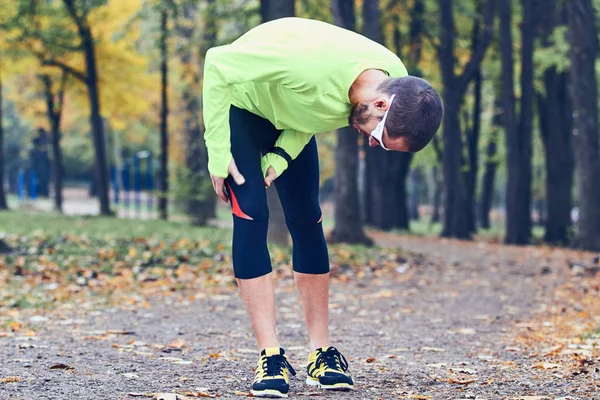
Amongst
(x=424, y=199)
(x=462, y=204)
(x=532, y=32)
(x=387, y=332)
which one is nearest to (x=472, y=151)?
(x=462, y=204)

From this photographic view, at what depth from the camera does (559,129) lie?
71.2 feet

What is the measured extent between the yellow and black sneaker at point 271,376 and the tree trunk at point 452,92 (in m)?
→ 17.2

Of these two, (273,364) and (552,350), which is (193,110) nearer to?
(552,350)

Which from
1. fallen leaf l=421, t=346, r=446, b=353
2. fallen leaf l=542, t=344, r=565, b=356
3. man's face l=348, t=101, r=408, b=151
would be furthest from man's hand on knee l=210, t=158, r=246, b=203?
fallen leaf l=542, t=344, r=565, b=356

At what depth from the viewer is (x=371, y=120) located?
12.1 feet

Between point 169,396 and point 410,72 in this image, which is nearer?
point 169,396

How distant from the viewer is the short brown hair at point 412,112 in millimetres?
3574

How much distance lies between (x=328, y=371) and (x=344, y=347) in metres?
1.67

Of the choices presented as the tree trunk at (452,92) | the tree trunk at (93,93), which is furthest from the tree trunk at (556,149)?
the tree trunk at (93,93)

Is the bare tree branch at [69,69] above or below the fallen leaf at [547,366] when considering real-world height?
above

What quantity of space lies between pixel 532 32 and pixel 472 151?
645 cm

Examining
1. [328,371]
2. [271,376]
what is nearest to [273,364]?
[271,376]

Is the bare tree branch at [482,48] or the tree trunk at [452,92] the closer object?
the bare tree branch at [482,48]

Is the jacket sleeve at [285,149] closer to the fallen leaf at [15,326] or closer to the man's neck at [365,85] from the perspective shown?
the man's neck at [365,85]
